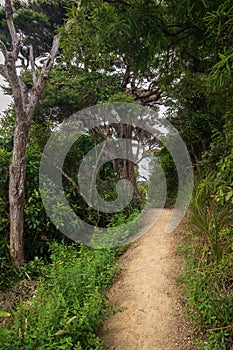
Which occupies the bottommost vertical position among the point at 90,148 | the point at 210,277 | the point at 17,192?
the point at 210,277

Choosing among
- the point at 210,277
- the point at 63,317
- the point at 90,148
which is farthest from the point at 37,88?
the point at 210,277

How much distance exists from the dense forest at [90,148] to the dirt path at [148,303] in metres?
0.14

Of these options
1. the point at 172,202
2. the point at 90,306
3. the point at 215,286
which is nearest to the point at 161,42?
the point at 215,286

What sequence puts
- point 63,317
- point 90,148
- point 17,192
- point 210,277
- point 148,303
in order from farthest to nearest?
point 90,148, point 17,192, point 148,303, point 210,277, point 63,317

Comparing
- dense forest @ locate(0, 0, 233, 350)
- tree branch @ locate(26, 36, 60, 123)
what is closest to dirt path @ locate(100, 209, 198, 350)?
dense forest @ locate(0, 0, 233, 350)

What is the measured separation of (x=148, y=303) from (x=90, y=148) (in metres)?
3.25

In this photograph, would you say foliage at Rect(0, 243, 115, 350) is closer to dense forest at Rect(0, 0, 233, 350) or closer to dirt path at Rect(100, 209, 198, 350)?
dense forest at Rect(0, 0, 233, 350)

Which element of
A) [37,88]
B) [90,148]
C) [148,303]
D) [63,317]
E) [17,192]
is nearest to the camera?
[63,317]

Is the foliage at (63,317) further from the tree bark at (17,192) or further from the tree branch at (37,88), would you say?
the tree branch at (37,88)

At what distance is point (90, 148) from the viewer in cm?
518

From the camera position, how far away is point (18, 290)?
10.2ft

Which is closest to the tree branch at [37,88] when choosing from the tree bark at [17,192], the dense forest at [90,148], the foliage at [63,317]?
the dense forest at [90,148]

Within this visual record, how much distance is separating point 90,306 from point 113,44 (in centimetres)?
223

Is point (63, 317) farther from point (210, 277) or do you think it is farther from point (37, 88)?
point (37, 88)
